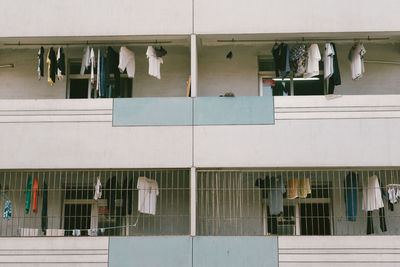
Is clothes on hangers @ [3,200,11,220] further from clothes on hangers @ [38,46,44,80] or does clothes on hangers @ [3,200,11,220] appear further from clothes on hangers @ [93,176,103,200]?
clothes on hangers @ [38,46,44,80]

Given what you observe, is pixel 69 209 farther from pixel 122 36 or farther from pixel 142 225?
pixel 122 36

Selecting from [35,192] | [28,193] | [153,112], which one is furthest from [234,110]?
[28,193]

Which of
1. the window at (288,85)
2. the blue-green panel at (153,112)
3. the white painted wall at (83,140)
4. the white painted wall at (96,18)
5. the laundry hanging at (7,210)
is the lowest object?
the laundry hanging at (7,210)

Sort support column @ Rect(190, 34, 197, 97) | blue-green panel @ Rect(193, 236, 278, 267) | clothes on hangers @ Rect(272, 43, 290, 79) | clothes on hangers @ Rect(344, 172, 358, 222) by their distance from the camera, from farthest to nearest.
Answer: clothes on hangers @ Rect(272, 43, 290, 79), clothes on hangers @ Rect(344, 172, 358, 222), support column @ Rect(190, 34, 197, 97), blue-green panel @ Rect(193, 236, 278, 267)

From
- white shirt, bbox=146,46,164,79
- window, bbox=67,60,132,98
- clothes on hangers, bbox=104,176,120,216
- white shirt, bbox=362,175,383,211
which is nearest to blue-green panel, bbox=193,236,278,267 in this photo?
white shirt, bbox=362,175,383,211

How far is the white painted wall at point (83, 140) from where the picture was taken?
479 inches

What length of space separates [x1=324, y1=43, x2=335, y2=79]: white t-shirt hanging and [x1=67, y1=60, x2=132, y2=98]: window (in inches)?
183

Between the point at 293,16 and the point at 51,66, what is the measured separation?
553 centimetres

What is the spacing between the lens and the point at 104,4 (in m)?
12.9

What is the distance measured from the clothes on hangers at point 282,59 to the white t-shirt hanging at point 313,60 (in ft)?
1.63

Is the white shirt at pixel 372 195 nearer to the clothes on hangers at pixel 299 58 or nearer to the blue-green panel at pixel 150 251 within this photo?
the clothes on hangers at pixel 299 58

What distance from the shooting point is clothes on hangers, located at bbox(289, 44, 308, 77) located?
12977 millimetres

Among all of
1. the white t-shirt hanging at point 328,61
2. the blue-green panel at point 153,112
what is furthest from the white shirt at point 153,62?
the white t-shirt hanging at point 328,61

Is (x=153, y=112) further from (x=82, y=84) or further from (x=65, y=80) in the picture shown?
(x=65, y=80)
